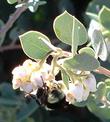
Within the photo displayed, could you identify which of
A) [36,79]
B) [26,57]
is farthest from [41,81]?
[26,57]

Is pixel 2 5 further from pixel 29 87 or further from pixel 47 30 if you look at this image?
pixel 29 87

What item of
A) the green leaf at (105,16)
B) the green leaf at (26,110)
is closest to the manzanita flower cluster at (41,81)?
the green leaf at (105,16)

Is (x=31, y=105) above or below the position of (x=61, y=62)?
below

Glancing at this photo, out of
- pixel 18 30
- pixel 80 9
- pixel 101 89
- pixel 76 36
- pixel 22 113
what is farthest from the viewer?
pixel 80 9

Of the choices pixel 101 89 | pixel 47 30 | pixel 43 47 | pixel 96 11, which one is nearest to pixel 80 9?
pixel 47 30

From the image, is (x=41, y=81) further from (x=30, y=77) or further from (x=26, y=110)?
(x=26, y=110)

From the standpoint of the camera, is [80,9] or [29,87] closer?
[29,87]

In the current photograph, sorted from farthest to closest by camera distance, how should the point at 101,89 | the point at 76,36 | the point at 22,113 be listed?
the point at 22,113 < the point at 101,89 < the point at 76,36


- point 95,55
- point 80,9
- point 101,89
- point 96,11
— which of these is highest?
point 95,55
